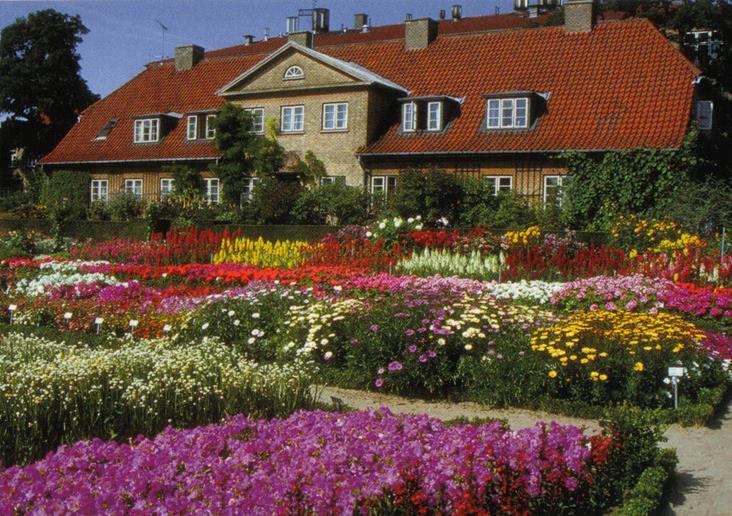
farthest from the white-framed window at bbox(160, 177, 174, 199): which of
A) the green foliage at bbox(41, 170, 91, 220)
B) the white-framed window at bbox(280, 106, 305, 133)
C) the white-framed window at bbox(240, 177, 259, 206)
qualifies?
the white-framed window at bbox(280, 106, 305, 133)

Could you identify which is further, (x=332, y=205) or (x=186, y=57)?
(x=186, y=57)

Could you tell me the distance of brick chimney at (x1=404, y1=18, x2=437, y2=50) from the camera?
33250 millimetres

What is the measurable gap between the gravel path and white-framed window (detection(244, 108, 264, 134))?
80.2 feet

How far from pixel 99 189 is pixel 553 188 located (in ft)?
70.7

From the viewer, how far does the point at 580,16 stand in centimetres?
3031

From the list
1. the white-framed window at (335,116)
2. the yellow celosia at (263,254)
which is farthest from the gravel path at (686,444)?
the white-framed window at (335,116)

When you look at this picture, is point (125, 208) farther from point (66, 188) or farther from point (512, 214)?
point (512, 214)

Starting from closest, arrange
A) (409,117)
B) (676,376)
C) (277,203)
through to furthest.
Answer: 1. (676,376)
2. (277,203)
3. (409,117)

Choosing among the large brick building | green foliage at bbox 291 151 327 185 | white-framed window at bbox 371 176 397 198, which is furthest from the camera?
green foliage at bbox 291 151 327 185

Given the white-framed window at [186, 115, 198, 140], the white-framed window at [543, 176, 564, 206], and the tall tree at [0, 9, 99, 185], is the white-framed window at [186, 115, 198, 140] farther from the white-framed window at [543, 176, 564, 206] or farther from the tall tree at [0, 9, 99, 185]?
the tall tree at [0, 9, 99, 185]

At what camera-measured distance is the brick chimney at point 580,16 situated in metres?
30.2

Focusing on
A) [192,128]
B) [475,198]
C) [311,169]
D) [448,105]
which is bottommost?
[475,198]

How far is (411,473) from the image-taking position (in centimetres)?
490

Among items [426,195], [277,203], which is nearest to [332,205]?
[277,203]
